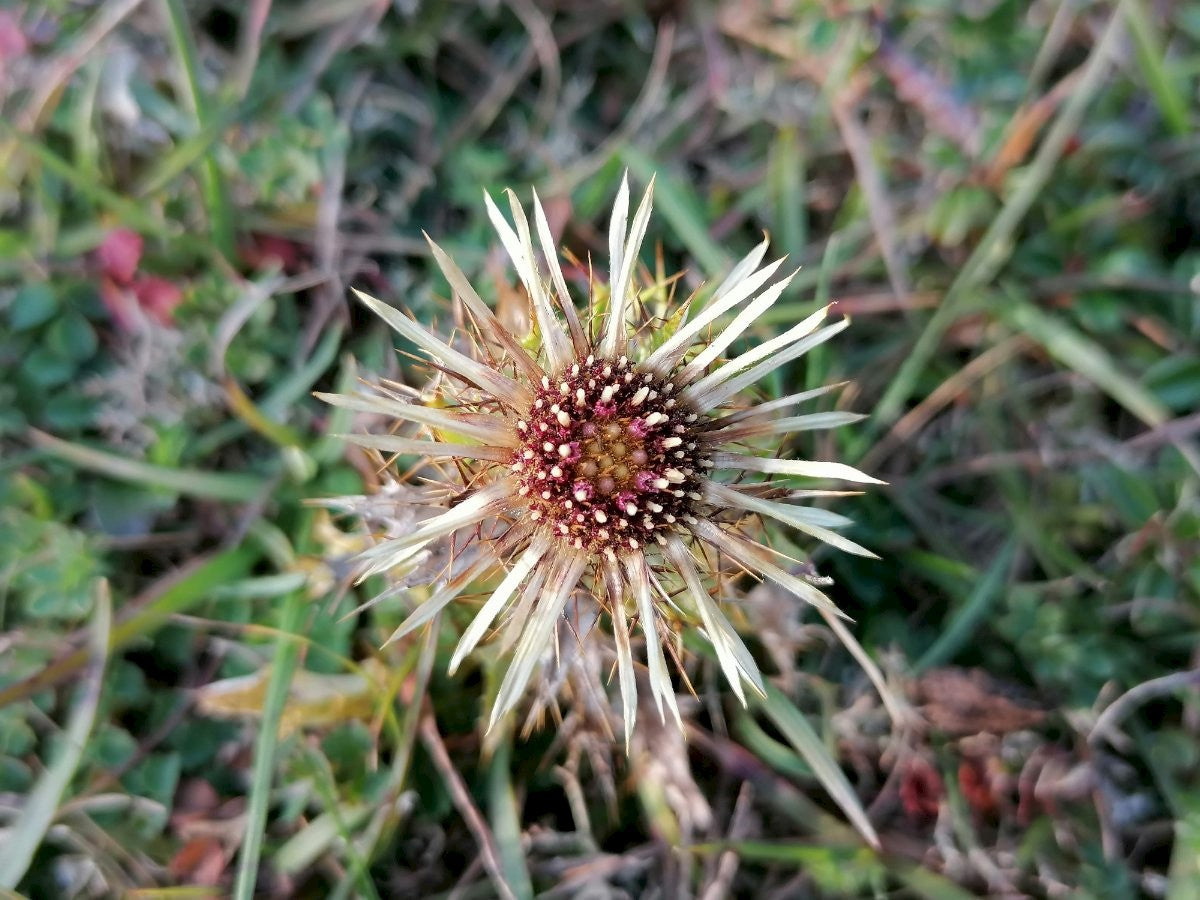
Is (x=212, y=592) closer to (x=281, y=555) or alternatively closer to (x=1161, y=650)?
(x=281, y=555)

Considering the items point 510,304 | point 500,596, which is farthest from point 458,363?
point 510,304

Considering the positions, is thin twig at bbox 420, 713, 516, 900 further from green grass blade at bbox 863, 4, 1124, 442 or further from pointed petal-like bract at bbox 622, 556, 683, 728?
green grass blade at bbox 863, 4, 1124, 442

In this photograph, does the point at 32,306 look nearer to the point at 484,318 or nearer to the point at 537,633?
the point at 484,318

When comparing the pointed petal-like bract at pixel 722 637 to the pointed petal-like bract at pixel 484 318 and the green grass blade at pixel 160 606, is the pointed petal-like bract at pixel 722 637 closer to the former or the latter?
the pointed petal-like bract at pixel 484 318

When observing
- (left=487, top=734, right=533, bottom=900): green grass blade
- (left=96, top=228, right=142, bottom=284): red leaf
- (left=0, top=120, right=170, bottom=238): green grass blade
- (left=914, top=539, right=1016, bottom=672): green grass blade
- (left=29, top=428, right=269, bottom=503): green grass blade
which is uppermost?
(left=0, top=120, right=170, bottom=238): green grass blade

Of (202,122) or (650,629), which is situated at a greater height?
(202,122)

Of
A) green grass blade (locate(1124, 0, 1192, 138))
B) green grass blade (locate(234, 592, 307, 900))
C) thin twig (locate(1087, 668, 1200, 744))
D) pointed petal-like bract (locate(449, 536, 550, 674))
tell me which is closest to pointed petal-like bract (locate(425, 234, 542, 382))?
pointed petal-like bract (locate(449, 536, 550, 674))
